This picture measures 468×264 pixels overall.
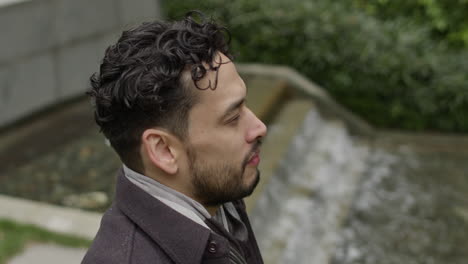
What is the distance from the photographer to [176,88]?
1.77 meters

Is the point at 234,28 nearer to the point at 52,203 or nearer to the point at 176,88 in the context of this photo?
the point at 52,203

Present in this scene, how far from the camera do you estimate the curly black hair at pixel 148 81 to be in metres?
1.74

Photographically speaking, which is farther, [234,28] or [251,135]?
[234,28]

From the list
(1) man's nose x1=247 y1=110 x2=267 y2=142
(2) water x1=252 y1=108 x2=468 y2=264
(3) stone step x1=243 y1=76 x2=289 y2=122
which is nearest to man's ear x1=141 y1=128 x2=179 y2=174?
(1) man's nose x1=247 y1=110 x2=267 y2=142

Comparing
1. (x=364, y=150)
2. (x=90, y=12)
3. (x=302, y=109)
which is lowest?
(x=364, y=150)

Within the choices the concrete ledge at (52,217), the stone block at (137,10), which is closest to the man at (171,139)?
the concrete ledge at (52,217)

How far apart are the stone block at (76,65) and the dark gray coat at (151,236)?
222 inches

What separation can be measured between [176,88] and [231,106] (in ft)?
0.56

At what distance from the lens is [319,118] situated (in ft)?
25.6

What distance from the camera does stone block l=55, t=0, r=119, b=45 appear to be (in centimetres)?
711

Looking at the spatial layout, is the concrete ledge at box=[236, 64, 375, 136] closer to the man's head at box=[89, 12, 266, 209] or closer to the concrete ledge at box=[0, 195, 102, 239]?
the concrete ledge at box=[0, 195, 102, 239]

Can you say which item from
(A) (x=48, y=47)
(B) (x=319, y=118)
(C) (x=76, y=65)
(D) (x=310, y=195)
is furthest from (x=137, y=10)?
(D) (x=310, y=195)

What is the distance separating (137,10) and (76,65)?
1402mm

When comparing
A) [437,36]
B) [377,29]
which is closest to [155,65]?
[377,29]
